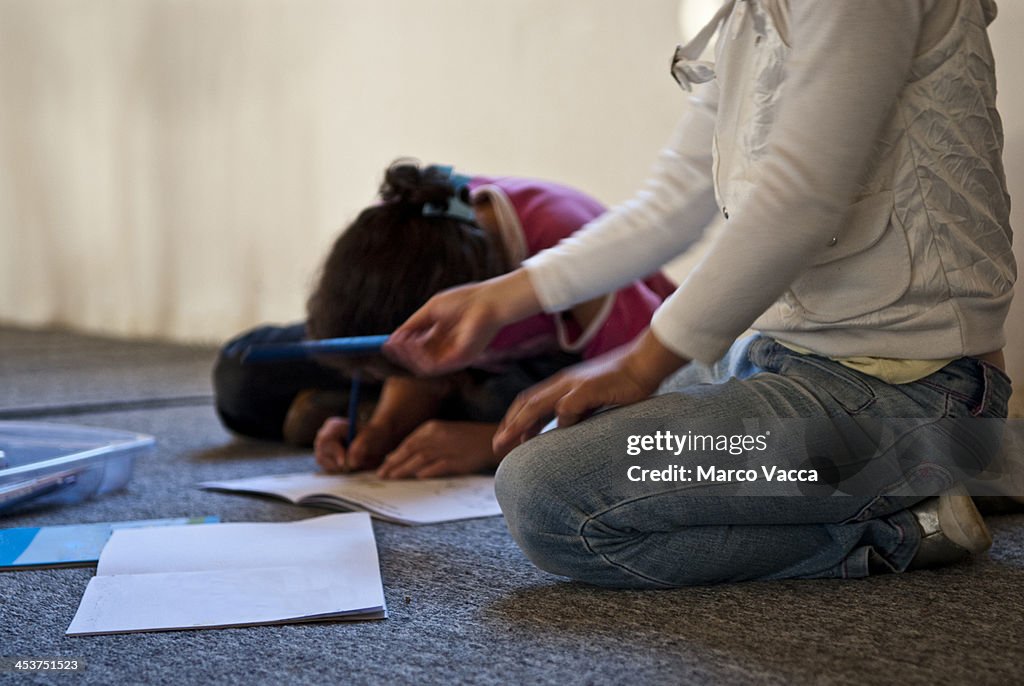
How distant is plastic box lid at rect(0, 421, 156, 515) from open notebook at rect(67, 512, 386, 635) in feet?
0.51

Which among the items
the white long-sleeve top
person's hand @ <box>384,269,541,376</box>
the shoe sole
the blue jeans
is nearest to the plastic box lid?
person's hand @ <box>384,269,541,376</box>

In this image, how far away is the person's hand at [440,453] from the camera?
3.57ft

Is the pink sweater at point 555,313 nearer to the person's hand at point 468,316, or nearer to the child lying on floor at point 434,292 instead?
the child lying on floor at point 434,292

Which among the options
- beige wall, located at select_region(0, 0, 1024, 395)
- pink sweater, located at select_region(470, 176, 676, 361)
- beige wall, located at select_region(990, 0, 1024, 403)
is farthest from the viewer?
beige wall, located at select_region(0, 0, 1024, 395)

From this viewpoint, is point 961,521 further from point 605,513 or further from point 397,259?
point 397,259

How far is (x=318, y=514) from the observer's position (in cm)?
95

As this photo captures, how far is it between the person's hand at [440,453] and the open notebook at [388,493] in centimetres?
1

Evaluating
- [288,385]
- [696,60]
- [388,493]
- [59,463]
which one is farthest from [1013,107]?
[59,463]

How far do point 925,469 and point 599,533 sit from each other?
0.77ft

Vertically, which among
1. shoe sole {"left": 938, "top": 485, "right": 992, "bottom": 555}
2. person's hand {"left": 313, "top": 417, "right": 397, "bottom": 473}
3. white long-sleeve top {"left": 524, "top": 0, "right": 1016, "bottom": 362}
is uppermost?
white long-sleeve top {"left": 524, "top": 0, "right": 1016, "bottom": 362}

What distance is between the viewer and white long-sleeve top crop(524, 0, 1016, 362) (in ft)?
2.06

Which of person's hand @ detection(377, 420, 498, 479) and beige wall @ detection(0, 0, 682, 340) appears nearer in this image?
person's hand @ detection(377, 420, 498, 479)

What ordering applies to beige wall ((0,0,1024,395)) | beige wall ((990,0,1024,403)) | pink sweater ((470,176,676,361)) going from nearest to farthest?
beige wall ((990,0,1024,403)) → pink sweater ((470,176,676,361)) → beige wall ((0,0,1024,395))

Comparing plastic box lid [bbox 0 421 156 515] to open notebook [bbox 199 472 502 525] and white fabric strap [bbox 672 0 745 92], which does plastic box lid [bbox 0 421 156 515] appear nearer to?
open notebook [bbox 199 472 502 525]
